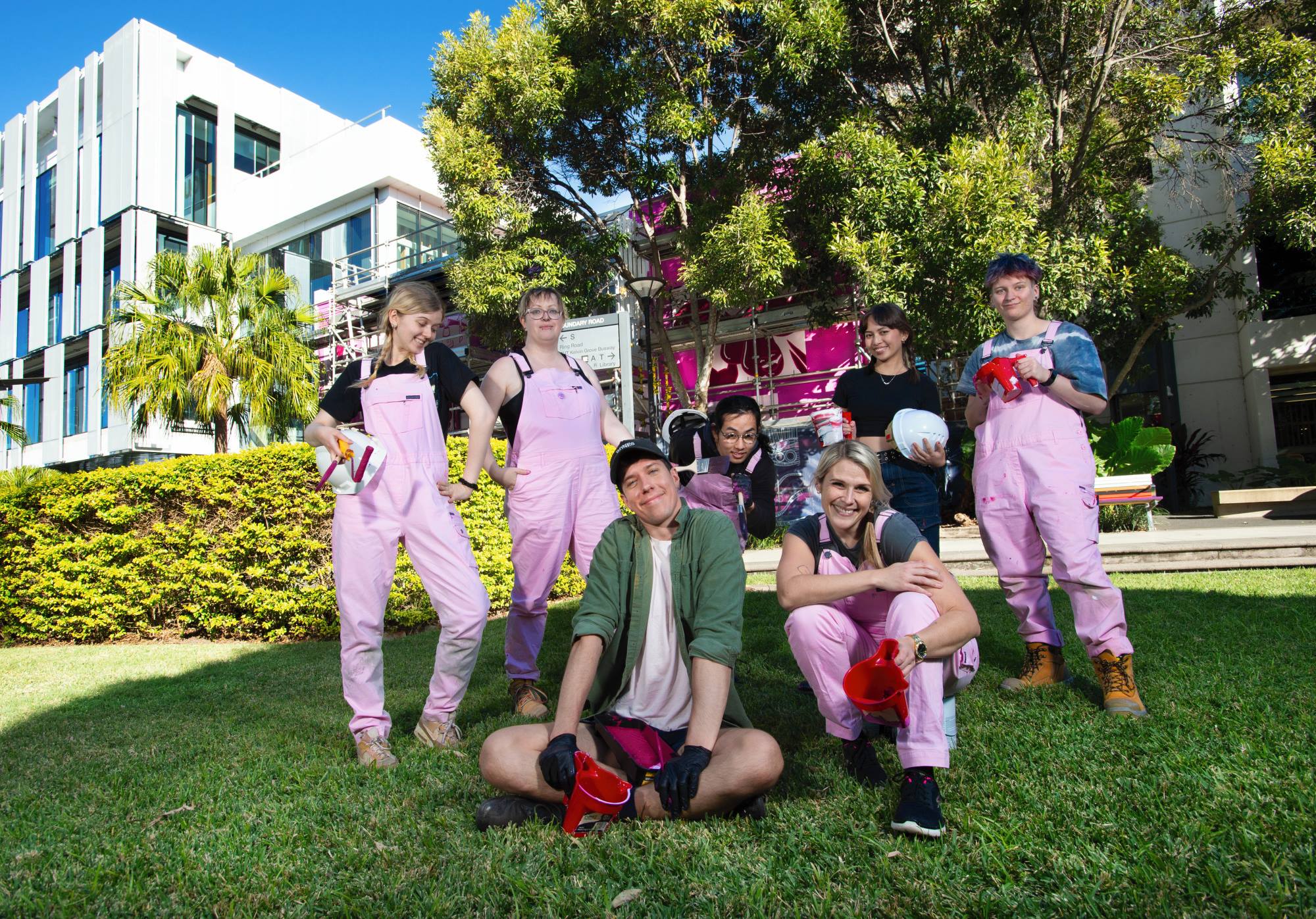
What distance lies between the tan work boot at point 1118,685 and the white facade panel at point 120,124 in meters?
29.4

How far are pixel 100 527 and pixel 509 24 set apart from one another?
424 inches

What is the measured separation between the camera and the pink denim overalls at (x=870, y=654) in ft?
7.17

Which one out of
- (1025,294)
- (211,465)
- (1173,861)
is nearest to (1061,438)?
(1025,294)

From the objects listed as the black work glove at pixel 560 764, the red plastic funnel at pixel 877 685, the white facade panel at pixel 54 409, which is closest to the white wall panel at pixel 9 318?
the white facade panel at pixel 54 409

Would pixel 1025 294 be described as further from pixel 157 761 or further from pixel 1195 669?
pixel 157 761

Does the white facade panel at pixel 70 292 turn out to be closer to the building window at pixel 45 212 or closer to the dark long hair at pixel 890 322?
the building window at pixel 45 212

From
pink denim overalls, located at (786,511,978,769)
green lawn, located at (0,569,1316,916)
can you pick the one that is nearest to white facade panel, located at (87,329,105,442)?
green lawn, located at (0,569,1316,916)

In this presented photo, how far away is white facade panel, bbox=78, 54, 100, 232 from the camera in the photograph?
25.8 m

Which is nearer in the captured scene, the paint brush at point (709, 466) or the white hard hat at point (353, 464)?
the white hard hat at point (353, 464)

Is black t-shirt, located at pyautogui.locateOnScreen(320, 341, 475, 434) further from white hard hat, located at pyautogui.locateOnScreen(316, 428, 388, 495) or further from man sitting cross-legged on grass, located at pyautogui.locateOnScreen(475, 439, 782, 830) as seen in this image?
man sitting cross-legged on grass, located at pyautogui.locateOnScreen(475, 439, 782, 830)

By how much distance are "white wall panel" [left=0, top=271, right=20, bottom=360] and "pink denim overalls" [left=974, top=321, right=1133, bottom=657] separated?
3649cm

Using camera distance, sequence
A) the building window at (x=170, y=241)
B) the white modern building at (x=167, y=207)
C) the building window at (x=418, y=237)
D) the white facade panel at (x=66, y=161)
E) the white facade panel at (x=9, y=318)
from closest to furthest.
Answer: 1. the building window at (x=418, y=237)
2. the white modern building at (x=167, y=207)
3. the building window at (x=170, y=241)
4. the white facade panel at (x=66, y=161)
5. the white facade panel at (x=9, y=318)

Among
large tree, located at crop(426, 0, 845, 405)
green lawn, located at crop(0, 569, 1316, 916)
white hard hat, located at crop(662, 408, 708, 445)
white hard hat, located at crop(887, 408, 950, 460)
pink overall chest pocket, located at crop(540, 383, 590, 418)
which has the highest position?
large tree, located at crop(426, 0, 845, 405)

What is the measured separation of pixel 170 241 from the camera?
25375 mm
